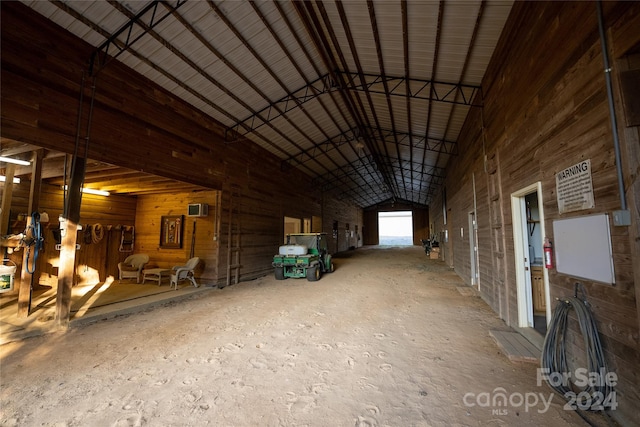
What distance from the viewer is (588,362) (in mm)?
2000

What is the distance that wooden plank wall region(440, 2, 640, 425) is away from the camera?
1772 millimetres

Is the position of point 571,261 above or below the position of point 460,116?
below

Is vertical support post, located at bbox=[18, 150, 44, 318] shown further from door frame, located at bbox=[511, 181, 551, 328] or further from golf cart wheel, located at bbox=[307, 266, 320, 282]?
door frame, located at bbox=[511, 181, 551, 328]

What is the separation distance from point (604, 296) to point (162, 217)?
944cm

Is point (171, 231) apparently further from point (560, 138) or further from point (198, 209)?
point (560, 138)

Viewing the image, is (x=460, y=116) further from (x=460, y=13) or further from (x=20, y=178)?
(x=20, y=178)

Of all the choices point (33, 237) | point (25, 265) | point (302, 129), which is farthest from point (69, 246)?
point (302, 129)

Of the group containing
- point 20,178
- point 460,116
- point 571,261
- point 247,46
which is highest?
point 247,46

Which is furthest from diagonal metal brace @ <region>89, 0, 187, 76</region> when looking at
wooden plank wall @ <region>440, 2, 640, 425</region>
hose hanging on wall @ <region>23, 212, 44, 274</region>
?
wooden plank wall @ <region>440, 2, 640, 425</region>

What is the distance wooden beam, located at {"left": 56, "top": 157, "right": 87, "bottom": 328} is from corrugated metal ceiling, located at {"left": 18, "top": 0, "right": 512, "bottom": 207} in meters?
1.96

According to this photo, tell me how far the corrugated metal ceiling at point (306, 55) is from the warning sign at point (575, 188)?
2794 mm

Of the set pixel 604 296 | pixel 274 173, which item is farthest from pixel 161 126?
pixel 604 296

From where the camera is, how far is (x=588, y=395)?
1997 millimetres

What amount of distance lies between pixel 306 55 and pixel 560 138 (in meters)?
5.17
